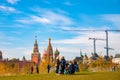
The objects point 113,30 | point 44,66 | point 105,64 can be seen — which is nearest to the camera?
point 105,64

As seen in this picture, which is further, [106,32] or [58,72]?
[106,32]

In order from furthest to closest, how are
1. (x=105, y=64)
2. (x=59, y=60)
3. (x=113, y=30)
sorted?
(x=113, y=30), (x=105, y=64), (x=59, y=60)

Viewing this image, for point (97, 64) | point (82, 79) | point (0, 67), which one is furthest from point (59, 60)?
point (0, 67)

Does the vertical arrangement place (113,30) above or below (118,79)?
above

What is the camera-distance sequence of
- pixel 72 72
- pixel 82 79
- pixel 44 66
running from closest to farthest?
1. pixel 82 79
2. pixel 72 72
3. pixel 44 66

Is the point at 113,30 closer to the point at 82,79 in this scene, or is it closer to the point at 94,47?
the point at 94,47

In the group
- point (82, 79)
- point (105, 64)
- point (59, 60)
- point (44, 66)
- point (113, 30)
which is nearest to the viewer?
point (82, 79)

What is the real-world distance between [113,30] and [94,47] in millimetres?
22159

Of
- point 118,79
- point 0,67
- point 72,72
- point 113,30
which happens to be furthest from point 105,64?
point 118,79

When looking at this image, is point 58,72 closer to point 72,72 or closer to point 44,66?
point 72,72

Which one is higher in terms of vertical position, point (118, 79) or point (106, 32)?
point (106, 32)

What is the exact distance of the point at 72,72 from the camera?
41.5m

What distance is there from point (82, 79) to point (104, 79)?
2068 millimetres

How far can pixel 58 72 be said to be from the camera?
1565 inches
